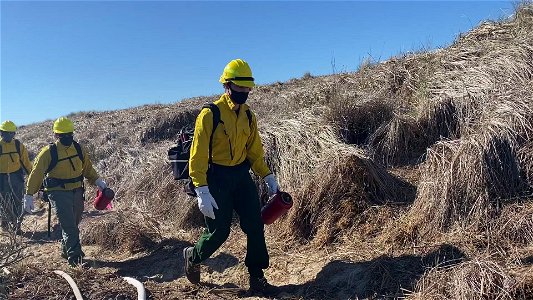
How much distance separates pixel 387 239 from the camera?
4953mm

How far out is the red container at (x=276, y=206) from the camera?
485 cm

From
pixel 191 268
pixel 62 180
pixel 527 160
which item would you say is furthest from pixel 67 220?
pixel 527 160

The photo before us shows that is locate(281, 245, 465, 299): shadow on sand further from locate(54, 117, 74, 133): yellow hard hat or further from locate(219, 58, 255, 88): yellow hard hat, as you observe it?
locate(54, 117, 74, 133): yellow hard hat

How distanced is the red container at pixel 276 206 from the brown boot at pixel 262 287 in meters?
0.58

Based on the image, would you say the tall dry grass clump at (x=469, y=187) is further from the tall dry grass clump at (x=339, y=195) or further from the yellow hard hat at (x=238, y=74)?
the yellow hard hat at (x=238, y=74)

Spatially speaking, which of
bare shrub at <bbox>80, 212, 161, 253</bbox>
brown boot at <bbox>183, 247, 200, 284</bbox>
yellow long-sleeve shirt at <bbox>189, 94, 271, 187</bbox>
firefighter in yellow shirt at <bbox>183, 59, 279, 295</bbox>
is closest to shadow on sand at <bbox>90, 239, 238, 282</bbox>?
bare shrub at <bbox>80, 212, 161, 253</bbox>

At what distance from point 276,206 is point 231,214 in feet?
1.51

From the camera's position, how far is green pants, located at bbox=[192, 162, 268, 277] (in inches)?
185

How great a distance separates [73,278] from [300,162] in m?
3.02

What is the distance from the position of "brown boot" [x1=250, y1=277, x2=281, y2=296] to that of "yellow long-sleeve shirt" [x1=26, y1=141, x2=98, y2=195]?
3.14 m

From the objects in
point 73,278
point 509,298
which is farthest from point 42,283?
point 509,298

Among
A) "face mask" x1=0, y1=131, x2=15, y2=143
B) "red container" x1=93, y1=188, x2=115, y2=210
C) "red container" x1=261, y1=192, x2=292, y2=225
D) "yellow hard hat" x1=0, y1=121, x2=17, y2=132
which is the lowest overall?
"red container" x1=261, y1=192, x2=292, y2=225

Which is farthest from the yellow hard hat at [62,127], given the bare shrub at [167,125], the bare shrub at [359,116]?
the bare shrub at [167,125]

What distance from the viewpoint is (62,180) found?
650cm
